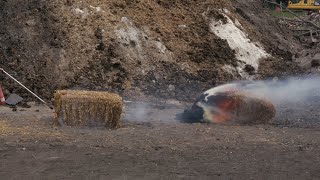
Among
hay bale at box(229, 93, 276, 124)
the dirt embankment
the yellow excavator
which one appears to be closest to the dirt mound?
the dirt embankment

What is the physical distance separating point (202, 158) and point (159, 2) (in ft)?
28.0

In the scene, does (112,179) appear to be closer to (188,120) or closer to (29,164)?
(29,164)

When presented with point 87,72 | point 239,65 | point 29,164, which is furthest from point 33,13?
point 29,164

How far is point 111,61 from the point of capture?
44.2 ft

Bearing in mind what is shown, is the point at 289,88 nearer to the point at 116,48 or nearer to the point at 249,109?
the point at 249,109

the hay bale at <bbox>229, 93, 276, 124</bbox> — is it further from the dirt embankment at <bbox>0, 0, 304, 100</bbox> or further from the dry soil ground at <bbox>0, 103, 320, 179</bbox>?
the dirt embankment at <bbox>0, 0, 304, 100</bbox>

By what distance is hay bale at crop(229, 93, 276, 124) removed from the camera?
10164mm

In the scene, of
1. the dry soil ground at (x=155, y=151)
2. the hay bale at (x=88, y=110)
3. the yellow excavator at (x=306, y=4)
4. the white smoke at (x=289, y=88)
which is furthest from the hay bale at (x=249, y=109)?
the yellow excavator at (x=306, y=4)

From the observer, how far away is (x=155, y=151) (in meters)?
8.01

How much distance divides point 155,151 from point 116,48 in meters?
6.20

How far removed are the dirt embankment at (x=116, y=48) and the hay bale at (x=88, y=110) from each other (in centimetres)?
280

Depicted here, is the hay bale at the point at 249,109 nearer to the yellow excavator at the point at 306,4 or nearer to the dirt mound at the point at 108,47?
the dirt mound at the point at 108,47

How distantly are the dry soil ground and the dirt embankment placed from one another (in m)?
2.62

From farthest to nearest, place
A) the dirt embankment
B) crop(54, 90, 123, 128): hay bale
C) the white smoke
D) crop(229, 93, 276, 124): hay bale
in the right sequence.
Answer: the dirt embankment < the white smoke < crop(229, 93, 276, 124): hay bale < crop(54, 90, 123, 128): hay bale
